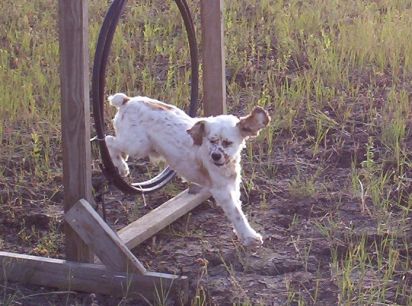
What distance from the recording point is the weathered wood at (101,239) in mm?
4262

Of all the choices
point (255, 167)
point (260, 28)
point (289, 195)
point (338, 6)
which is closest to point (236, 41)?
point (260, 28)

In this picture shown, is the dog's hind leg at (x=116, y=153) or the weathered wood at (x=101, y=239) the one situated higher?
the dog's hind leg at (x=116, y=153)

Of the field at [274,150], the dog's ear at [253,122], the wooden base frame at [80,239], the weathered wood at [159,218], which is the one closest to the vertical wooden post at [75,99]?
the wooden base frame at [80,239]

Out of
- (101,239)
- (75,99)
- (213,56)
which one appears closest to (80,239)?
(101,239)

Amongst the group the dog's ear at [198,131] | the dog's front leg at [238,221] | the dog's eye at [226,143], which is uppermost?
the dog's ear at [198,131]

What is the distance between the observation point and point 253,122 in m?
4.45

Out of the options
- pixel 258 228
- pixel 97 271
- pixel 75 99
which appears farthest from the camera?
pixel 258 228

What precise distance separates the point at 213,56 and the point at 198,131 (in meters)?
1.13

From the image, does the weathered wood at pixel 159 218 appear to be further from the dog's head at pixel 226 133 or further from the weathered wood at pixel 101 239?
the dog's head at pixel 226 133

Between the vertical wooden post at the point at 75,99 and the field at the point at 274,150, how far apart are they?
0.53m

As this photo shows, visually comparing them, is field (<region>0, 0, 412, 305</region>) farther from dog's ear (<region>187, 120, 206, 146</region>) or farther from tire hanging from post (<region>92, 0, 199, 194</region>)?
dog's ear (<region>187, 120, 206, 146</region>)

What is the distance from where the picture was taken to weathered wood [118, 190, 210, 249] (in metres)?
4.70

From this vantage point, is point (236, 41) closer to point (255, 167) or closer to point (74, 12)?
point (255, 167)

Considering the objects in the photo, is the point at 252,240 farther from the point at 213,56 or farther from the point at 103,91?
the point at 213,56
